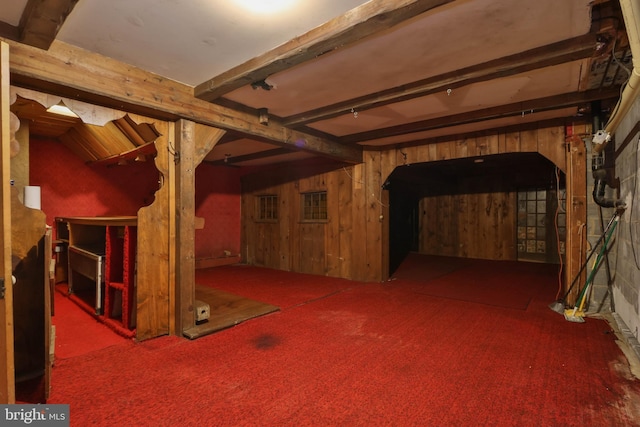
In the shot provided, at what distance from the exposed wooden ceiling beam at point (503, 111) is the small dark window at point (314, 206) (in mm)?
1822

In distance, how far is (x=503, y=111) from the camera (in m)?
3.34

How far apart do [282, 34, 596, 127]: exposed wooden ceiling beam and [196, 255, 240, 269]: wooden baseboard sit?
14.3ft

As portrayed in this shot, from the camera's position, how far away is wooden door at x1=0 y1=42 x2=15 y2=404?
1.33 meters

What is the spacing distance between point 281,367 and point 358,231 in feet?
10.8

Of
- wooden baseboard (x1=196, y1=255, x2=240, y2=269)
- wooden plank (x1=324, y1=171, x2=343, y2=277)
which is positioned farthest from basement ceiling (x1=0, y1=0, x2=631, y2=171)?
wooden baseboard (x1=196, y1=255, x2=240, y2=269)

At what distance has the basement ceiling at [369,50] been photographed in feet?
5.80

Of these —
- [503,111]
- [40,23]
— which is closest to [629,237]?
[503,111]

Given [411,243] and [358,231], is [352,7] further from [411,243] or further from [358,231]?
[411,243]

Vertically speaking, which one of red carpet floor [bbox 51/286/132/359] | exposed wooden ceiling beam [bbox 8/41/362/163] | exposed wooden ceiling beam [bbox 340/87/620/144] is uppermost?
exposed wooden ceiling beam [bbox 340/87/620/144]

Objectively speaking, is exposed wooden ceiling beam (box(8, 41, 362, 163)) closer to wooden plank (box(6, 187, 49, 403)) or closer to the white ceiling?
the white ceiling

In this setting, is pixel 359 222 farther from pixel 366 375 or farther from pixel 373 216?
pixel 366 375

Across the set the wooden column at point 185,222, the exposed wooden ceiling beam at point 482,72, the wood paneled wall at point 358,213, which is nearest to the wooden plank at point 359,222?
the wood paneled wall at point 358,213

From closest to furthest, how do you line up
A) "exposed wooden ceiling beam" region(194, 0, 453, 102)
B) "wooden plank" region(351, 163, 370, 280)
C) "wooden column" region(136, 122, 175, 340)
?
"exposed wooden ceiling beam" region(194, 0, 453, 102), "wooden column" region(136, 122, 175, 340), "wooden plank" region(351, 163, 370, 280)

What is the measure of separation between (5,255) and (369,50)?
93.4 inches
